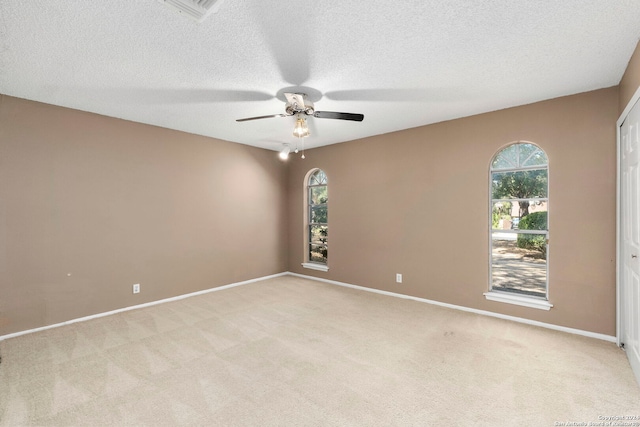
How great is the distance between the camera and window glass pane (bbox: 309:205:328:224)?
18.9 feet

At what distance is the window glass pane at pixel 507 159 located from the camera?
3.60m

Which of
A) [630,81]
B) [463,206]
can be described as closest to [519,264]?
[463,206]

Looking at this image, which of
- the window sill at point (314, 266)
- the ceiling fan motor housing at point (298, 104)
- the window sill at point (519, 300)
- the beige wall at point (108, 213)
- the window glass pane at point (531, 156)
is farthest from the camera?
the window sill at point (314, 266)

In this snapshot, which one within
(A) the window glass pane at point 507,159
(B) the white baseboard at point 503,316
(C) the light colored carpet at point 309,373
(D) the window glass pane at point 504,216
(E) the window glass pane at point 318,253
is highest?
(A) the window glass pane at point 507,159

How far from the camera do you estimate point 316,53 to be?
2277 millimetres

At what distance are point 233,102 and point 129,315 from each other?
2973 millimetres

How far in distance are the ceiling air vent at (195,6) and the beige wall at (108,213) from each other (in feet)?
9.06

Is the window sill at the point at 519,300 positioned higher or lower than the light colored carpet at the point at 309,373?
higher

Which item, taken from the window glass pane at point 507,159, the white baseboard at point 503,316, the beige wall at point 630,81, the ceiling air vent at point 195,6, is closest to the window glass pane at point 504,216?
the window glass pane at point 507,159

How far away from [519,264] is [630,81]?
7.07 ft

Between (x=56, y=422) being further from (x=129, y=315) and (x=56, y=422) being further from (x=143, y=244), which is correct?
(x=143, y=244)

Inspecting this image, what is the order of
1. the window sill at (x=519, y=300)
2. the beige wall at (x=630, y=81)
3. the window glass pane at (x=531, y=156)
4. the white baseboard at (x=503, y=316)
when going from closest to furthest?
1. the beige wall at (x=630, y=81)
2. the white baseboard at (x=503, y=316)
3. the window sill at (x=519, y=300)
4. the window glass pane at (x=531, y=156)

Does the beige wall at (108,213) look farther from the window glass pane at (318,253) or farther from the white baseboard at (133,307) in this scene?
the window glass pane at (318,253)

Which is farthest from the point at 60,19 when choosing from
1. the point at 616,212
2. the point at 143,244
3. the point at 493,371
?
the point at 616,212
